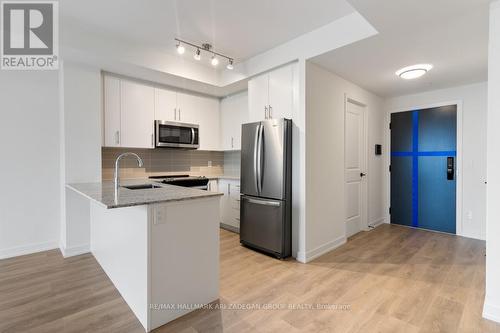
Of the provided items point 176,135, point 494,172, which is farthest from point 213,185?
point 494,172

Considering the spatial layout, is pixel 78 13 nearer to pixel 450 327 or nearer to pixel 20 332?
pixel 20 332

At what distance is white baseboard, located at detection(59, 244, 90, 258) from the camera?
3.09m

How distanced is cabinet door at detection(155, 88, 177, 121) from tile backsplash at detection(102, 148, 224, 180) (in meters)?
0.63

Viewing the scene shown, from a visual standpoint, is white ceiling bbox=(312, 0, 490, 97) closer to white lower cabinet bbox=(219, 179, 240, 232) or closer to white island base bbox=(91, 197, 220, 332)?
white island base bbox=(91, 197, 220, 332)

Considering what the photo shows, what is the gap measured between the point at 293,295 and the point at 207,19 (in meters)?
2.87

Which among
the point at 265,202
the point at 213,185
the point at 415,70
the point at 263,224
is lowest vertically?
the point at 263,224

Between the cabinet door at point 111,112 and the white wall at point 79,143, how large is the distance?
0.14 metres

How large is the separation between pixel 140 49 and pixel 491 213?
13.2 feet

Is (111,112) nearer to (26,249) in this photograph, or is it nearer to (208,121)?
A: (208,121)

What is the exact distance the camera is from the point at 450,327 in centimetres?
182

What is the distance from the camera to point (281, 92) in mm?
3258

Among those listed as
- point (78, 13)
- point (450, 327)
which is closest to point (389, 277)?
point (450, 327)

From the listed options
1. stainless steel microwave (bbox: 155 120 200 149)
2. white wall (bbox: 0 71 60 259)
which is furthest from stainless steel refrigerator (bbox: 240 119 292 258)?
white wall (bbox: 0 71 60 259)

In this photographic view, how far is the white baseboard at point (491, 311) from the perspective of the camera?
1874 millimetres
